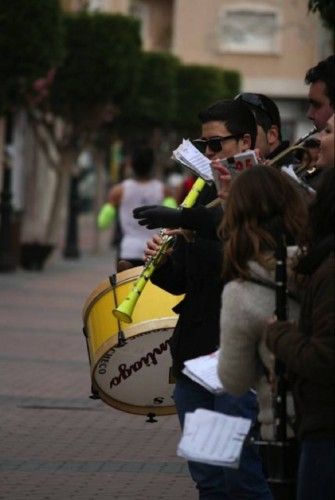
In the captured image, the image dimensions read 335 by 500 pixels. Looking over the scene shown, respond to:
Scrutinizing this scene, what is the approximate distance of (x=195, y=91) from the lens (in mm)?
44188

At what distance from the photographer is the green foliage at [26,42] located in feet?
75.7

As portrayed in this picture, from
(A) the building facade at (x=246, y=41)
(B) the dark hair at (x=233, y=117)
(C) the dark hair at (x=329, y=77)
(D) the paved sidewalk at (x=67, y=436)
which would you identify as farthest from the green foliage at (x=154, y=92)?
(C) the dark hair at (x=329, y=77)

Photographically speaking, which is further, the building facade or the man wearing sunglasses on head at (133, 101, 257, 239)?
the building facade

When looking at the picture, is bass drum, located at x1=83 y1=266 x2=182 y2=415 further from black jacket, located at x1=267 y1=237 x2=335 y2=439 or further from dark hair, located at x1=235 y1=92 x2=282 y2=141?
black jacket, located at x1=267 y1=237 x2=335 y2=439

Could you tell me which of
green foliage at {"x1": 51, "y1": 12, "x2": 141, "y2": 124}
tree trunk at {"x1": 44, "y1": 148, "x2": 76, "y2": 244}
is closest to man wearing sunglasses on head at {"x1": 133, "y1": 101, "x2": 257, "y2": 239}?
green foliage at {"x1": 51, "y1": 12, "x2": 141, "y2": 124}

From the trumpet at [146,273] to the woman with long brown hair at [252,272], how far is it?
883mm

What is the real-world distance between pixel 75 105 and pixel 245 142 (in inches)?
951

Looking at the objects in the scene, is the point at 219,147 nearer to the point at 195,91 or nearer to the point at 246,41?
the point at 195,91

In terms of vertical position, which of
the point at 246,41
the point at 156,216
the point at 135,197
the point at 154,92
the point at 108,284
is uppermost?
the point at 156,216

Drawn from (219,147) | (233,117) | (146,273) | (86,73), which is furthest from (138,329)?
(86,73)

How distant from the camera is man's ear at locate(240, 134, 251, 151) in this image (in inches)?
255

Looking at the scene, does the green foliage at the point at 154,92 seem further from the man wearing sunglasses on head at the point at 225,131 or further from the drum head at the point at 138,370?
the man wearing sunglasses on head at the point at 225,131

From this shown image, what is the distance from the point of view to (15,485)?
855 cm

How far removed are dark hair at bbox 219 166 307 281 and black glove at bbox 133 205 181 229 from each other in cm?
64
